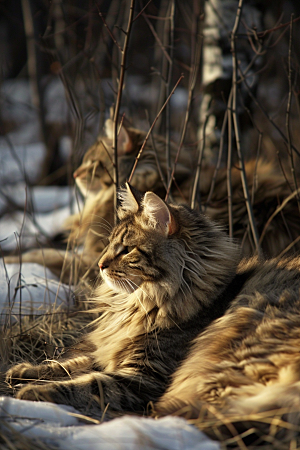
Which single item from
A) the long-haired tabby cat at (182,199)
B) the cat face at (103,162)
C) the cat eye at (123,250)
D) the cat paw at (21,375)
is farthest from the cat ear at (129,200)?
the cat face at (103,162)

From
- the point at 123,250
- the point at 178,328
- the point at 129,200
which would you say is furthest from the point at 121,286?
the point at 129,200

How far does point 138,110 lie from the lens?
7.62 m

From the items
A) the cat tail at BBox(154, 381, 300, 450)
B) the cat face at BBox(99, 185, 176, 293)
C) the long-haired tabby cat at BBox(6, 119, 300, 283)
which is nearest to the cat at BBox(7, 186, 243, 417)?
the cat face at BBox(99, 185, 176, 293)

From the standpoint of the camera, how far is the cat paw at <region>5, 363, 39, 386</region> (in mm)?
2193

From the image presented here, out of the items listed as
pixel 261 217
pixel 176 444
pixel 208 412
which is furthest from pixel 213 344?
pixel 261 217

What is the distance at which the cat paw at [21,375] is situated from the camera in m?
2.19

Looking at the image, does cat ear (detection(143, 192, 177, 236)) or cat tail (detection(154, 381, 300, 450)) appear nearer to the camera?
cat tail (detection(154, 381, 300, 450))

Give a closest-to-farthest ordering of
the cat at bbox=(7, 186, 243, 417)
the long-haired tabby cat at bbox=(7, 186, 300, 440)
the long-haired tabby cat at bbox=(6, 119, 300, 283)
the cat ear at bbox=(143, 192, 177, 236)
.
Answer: the long-haired tabby cat at bbox=(7, 186, 300, 440) < the cat at bbox=(7, 186, 243, 417) < the cat ear at bbox=(143, 192, 177, 236) < the long-haired tabby cat at bbox=(6, 119, 300, 283)

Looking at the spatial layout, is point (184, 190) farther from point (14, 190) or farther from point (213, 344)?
point (14, 190)

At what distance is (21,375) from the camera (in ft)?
7.23

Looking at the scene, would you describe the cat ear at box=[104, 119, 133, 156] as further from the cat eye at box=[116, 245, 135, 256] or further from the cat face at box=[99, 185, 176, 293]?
the cat eye at box=[116, 245, 135, 256]

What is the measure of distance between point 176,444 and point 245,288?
0.98m

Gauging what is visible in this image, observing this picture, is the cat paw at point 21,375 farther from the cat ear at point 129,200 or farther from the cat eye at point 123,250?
the cat ear at point 129,200

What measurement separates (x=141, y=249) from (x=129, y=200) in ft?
1.10
